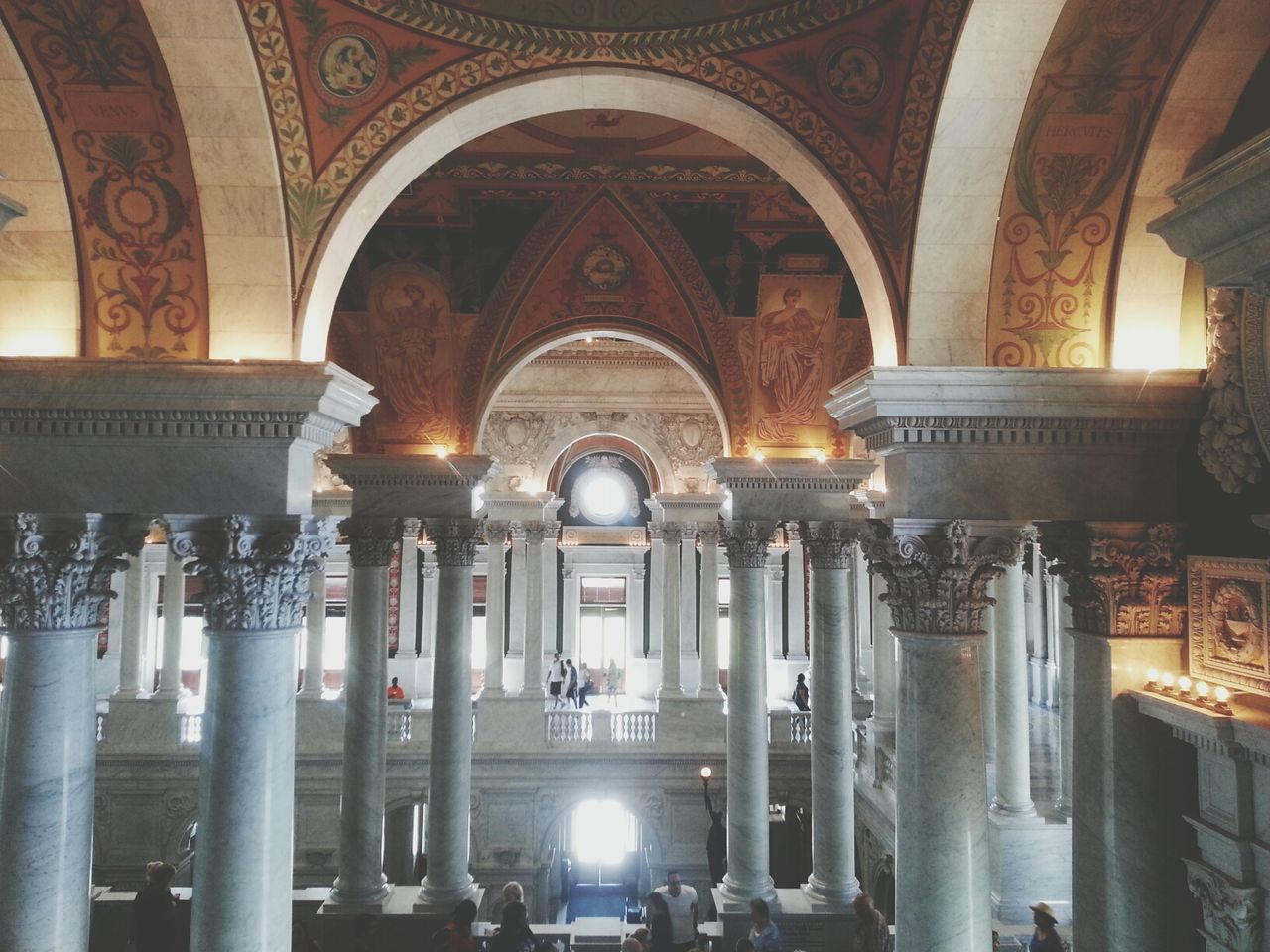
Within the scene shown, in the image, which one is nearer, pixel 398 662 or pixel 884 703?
pixel 884 703

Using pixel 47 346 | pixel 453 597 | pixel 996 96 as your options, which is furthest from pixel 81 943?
pixel 996 96

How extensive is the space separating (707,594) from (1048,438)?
12752 millimetres

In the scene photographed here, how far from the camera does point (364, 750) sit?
10031 mm

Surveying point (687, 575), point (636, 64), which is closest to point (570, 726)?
point (687, 575)

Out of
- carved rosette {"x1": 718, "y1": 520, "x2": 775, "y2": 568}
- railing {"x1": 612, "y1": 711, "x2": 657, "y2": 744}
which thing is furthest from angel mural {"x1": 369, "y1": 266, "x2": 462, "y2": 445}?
railing {"x1": 612, "y1": 711, "x2": 657, "y2": 744}

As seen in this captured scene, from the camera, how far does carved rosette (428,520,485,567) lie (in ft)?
34.2

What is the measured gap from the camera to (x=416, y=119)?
5.92 meters

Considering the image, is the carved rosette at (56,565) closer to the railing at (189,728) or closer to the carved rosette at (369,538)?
the carved rosette at (369,538)

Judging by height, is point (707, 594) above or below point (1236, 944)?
above

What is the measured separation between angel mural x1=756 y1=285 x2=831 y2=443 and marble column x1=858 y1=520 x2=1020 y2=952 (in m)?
5.31

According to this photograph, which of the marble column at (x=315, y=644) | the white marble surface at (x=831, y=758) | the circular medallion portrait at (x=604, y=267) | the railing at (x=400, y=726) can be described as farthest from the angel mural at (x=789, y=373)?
the marble column at (x=315, y=644)

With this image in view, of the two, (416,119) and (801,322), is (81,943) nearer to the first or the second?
(416,119)

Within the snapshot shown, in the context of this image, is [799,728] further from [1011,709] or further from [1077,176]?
[1077,176]

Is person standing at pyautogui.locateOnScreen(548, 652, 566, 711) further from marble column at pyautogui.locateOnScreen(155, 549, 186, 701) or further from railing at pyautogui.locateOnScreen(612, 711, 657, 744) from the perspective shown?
marble column at pyautogui.locateOnScreen(155, 549, 186, 701)
